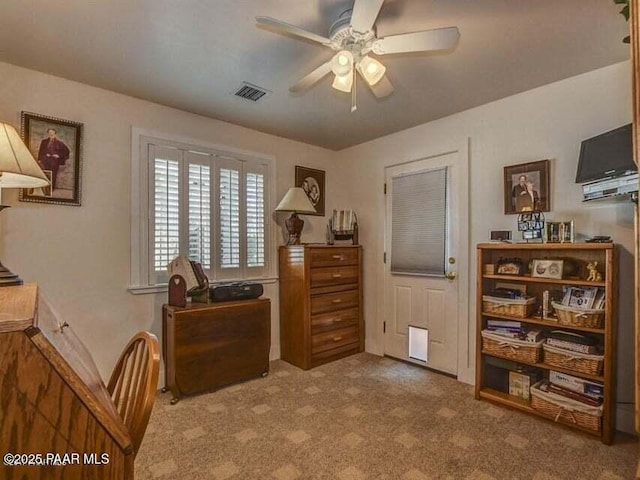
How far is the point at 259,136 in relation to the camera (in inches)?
134

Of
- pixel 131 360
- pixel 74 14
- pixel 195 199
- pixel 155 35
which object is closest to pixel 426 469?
pixel 131 360

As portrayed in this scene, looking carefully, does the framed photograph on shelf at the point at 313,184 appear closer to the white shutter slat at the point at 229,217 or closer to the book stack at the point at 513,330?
the white shutter slat at the point at 229,217

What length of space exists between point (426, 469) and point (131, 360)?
5.16 feet

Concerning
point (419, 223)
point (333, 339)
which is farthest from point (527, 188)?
point (333, 339)

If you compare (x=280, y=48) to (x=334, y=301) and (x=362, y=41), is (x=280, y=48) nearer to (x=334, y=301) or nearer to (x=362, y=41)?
(x=362, y=41)

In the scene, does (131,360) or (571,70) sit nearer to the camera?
(131,360)

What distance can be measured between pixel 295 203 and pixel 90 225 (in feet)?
5.49

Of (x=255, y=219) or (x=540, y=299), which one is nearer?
(x=540, y=299)

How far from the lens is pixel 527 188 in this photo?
2.53 metres

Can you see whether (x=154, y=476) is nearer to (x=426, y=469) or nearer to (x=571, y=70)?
(x=426, y=469)

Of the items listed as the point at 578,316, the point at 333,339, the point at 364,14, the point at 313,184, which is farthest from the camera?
the point at 313,184

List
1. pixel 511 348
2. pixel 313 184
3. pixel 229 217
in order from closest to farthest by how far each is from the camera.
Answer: pixel 511 348
pixel 229 217
pixel 313 184

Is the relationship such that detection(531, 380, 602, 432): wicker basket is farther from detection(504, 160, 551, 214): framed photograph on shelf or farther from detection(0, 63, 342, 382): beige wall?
detection(0, 63, 342, 382): beige wall

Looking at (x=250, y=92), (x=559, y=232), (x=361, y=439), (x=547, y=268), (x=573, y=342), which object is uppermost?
(x=250, y=92)
